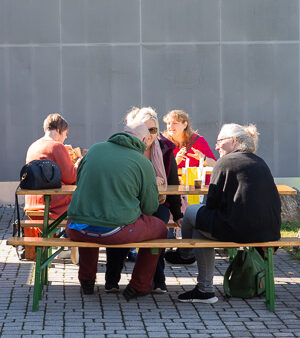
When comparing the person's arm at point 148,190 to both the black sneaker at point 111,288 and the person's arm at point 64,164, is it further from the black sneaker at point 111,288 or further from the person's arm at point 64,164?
the person's arm at point 64,164

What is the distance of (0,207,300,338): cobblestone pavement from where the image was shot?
5.27m

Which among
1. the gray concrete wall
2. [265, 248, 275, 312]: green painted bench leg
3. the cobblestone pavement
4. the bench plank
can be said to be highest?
the gray concrete wall

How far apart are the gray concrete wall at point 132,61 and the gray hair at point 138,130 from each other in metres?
7.19

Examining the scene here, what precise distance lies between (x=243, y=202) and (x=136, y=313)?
120 centimetres

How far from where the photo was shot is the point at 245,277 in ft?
20.6

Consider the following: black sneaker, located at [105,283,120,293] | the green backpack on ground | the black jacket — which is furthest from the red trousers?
the green backpack on ground

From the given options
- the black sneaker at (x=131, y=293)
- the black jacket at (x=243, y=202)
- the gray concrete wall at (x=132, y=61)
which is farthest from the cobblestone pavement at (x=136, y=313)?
the gray concrete wall at (x=132, y=61)

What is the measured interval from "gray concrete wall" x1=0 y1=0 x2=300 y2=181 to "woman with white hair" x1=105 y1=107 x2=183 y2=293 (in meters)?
6.38

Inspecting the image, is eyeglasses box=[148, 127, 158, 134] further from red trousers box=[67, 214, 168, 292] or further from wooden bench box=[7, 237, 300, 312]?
wooden bench box=[7, 237, 300, 312]

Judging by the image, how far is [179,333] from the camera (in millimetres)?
5234

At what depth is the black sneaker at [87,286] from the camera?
6.36 metres

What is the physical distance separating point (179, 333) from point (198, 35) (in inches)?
351

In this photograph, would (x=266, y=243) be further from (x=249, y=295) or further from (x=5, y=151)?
(x=5, y=151)

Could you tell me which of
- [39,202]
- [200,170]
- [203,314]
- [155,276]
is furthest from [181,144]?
[203,314]
